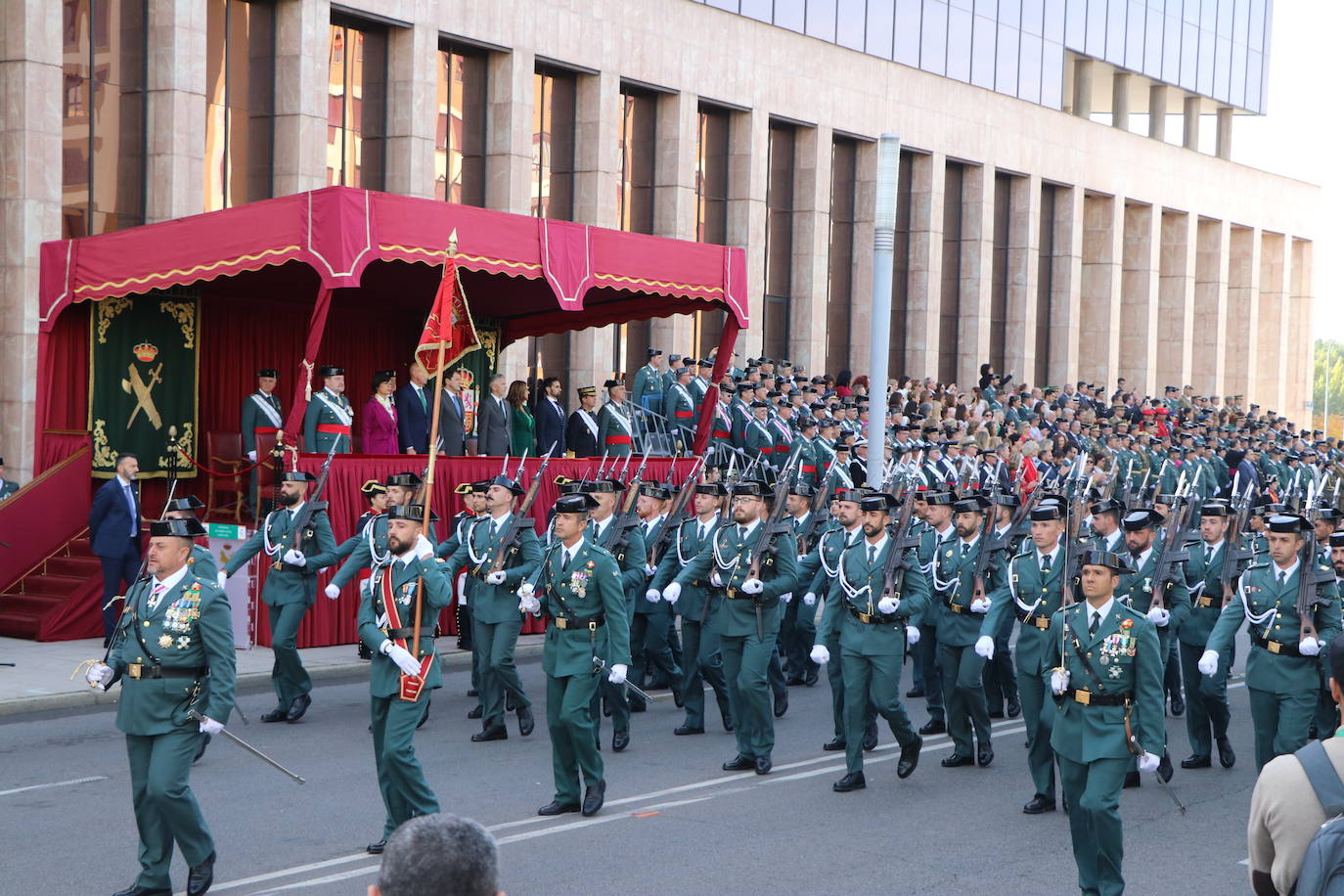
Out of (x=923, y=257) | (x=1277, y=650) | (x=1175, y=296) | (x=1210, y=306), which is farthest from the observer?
(x=1210, y=306)

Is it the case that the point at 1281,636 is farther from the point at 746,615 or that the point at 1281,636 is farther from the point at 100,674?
the point at 100,674

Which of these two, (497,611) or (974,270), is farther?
(974,270)

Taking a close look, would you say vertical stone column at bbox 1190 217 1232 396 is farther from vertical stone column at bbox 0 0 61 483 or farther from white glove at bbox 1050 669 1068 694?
white glove at bbox 1050 669 1068 694

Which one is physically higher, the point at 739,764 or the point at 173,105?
the point at 173,105

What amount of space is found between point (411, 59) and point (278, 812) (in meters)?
17.5

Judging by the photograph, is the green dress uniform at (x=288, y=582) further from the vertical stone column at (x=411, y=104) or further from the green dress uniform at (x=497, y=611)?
the vertical stone column at (x=411, y=104)

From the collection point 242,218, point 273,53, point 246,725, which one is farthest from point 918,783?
point 273,53

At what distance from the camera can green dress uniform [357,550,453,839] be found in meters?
7.59

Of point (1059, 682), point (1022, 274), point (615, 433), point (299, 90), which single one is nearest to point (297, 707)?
point (1059, 682)

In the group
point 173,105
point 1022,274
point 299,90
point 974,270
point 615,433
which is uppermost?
point 299,90

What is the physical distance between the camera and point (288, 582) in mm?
12062

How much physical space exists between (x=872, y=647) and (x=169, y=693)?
451cm

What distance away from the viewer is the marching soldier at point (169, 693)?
22.9 feet

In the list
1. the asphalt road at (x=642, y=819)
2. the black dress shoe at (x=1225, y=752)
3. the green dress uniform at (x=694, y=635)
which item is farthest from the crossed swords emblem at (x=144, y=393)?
the black dress shoe at (x=1225, y=752)
